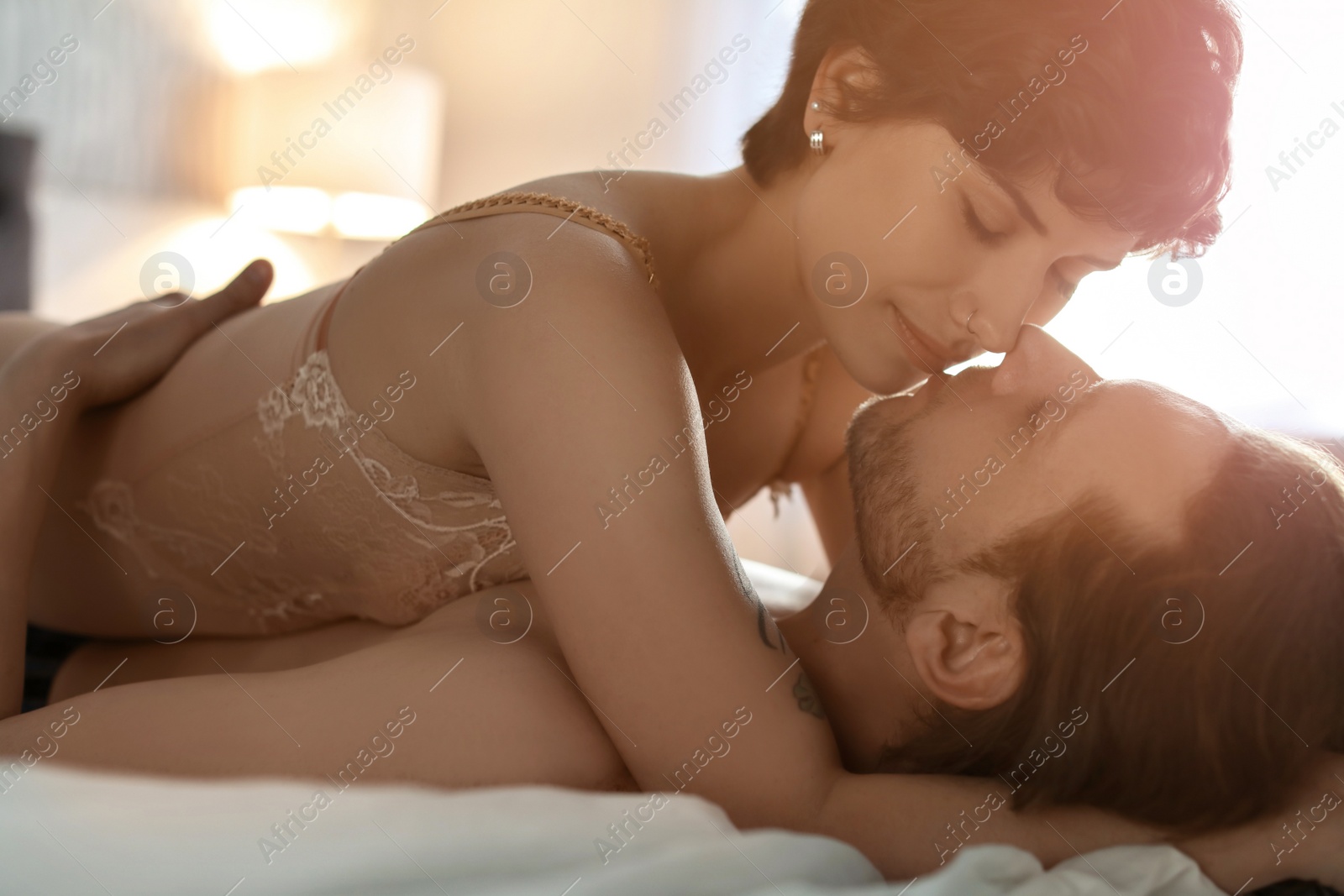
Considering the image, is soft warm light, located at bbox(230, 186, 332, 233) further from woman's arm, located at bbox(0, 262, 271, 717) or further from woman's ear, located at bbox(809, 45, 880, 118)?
woman's ear, located at bbox(809, 45, 880, 118)

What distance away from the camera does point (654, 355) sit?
795 millimetres

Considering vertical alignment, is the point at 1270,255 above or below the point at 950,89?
below

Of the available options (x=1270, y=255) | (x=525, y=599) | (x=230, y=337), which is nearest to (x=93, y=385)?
(x=230, y=337)

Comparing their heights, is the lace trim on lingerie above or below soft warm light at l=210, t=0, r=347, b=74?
below

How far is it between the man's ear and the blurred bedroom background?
2.96 feet

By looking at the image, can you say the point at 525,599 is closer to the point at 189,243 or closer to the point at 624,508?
the point at 624,508

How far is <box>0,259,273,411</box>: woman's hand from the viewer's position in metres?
1.07

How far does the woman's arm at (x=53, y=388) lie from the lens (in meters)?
0.94

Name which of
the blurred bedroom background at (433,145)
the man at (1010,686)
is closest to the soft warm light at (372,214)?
the blurred bedroom background at (433,145)

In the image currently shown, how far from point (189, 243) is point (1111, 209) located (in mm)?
2554

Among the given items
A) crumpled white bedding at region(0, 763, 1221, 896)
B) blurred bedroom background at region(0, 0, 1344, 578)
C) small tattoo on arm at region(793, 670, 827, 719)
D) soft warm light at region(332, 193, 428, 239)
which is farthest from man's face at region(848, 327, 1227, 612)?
soft warm light at region(332, 193, 428, 239)

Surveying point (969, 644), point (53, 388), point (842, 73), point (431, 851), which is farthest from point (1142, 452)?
point (53, 388)

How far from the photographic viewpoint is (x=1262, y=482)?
2.52ft

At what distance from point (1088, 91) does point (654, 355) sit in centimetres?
50
